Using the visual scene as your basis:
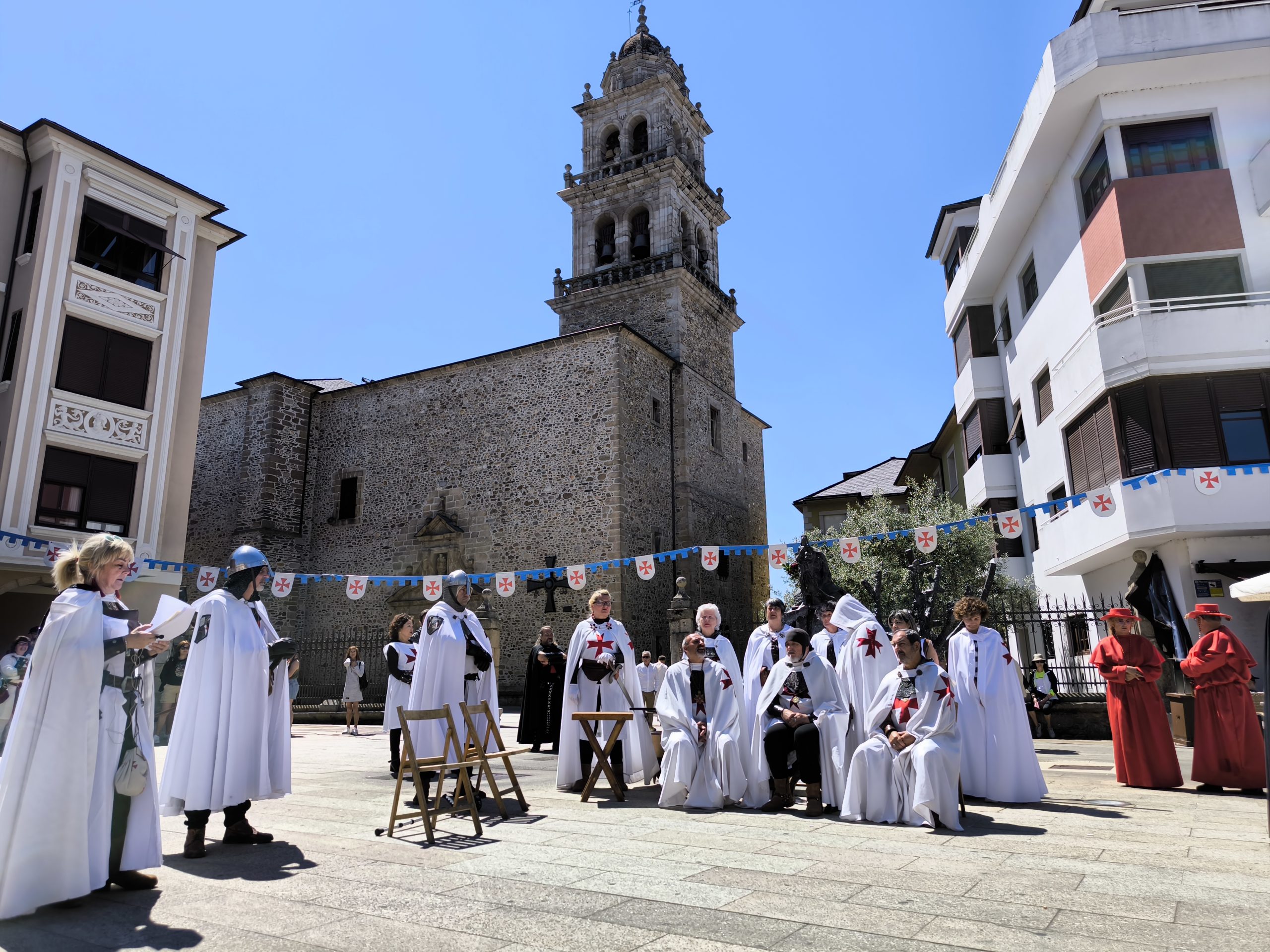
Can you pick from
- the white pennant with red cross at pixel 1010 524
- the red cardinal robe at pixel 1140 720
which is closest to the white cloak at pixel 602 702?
the red cardinal robe at pixel 1140 720

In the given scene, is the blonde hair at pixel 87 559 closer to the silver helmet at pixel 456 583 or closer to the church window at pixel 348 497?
the silver helmet at pixel 456 583

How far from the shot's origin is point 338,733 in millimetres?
15266

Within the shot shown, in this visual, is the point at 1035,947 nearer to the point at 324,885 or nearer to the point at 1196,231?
the point at 324,885

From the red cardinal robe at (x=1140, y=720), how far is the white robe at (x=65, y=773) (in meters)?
7.59

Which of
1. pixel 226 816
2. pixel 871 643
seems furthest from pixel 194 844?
pixel 871 643

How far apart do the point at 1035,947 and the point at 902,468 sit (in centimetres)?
3061

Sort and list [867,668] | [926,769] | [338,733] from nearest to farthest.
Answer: [926,769], [867,668], [338,733]

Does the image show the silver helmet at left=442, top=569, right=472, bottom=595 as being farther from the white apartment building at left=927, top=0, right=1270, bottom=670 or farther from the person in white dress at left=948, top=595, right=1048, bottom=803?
the white apartment building at left=927, top=0, right=1270, bottom=670

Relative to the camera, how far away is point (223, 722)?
4.94m

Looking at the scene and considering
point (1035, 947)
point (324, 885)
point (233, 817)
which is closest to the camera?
point (1035, 947)

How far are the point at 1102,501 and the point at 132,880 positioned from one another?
1352 centimetres

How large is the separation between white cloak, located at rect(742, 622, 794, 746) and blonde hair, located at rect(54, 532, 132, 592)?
4.71m

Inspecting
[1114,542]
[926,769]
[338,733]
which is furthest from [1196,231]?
[338,733]

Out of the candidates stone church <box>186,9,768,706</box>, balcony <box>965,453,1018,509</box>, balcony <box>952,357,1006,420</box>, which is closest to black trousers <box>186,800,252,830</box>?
stone church <box>186,9,768,706</box>
